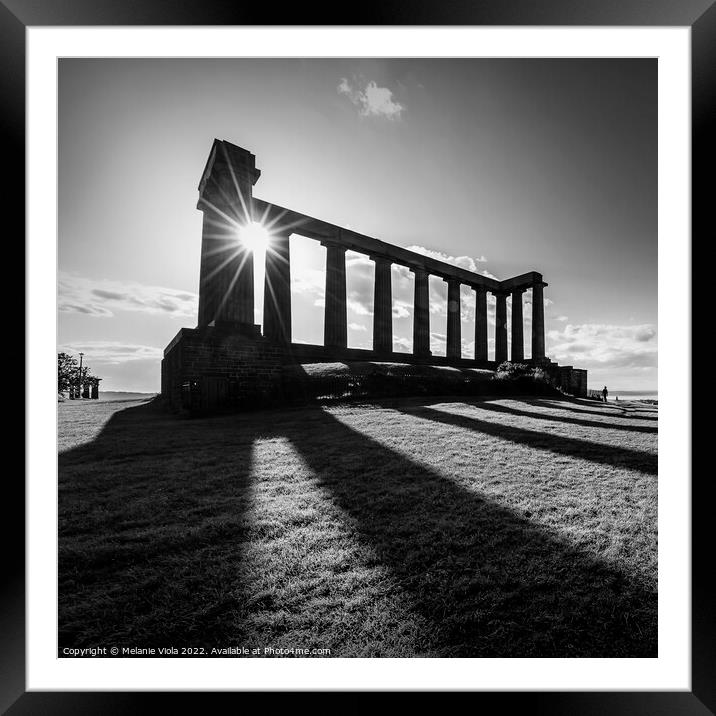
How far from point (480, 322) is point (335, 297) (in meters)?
12.1

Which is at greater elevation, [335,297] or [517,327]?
[335,297]

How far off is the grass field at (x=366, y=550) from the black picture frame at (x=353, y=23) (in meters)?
0.32

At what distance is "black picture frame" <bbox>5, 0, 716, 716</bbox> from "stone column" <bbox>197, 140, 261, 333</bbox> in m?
9.97

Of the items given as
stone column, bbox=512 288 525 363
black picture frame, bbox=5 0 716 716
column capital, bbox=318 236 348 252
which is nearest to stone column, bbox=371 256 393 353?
column capital, bbox=318 236 348 252

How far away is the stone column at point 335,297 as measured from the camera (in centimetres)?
1675

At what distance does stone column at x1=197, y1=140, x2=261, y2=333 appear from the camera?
1207 centimetres

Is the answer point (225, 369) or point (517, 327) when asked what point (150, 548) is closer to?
point (225, 369)

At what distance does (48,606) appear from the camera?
2.06m

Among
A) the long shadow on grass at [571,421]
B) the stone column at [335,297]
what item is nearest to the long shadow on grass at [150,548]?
the long shadow on grass at [571,421]

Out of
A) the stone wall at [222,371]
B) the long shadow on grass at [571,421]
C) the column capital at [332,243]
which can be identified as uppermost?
the column capital at [332,243]

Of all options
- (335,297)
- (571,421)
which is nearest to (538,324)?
(335,297)

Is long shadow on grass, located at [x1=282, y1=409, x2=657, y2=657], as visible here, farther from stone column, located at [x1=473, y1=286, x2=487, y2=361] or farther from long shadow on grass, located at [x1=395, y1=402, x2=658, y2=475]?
stone column, located at [x1=473, y1=286, x2=487, y2=361]

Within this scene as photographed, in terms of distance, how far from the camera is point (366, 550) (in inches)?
93.4

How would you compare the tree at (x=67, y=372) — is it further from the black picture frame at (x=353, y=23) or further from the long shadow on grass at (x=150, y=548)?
the black picture frame at (x=353, y=23)
